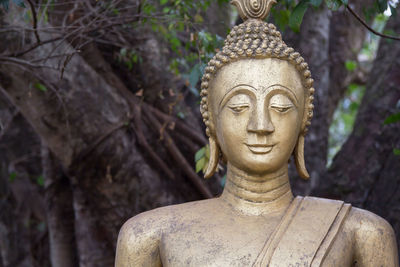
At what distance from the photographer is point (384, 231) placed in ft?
9.77

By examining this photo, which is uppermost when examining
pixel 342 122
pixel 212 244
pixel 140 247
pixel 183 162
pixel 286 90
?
pixel 286 90

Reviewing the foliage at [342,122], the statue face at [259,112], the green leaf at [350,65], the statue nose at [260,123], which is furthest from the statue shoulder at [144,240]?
the foliage at [342,122]

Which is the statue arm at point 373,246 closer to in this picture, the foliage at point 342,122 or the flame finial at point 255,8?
the flame finial at point 255,8

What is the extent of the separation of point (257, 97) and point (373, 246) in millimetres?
835

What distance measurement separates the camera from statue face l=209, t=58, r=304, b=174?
9.71 ft

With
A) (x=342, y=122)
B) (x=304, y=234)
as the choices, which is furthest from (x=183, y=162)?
(x=342, y=122)

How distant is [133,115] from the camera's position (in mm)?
5203

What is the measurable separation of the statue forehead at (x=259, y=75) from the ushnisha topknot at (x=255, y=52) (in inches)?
1.1

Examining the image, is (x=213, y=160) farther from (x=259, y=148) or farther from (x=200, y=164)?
(x=200, y=164)

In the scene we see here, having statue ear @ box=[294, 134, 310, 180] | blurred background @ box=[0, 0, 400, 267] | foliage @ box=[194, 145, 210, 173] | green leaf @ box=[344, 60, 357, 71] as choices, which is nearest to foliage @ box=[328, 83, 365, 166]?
green leaf @ box=[344, 60, 357, 71]

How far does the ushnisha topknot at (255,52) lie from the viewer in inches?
120

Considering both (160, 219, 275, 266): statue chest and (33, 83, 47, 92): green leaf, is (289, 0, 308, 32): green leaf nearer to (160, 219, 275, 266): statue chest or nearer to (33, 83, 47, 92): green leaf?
(160, 219, 275, 266): statue chest

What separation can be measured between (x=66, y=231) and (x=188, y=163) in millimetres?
1345

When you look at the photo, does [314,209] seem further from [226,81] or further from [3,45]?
[3,45]
